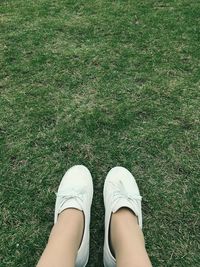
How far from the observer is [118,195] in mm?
2475

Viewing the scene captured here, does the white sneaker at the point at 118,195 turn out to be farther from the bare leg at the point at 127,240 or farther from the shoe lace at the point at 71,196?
the shoe lace at the point at 71,196

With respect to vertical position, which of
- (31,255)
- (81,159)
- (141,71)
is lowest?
(31,255)

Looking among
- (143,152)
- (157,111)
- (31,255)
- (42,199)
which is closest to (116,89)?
(157,111)

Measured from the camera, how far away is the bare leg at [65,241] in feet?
6.59

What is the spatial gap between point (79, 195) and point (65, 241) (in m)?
0.40

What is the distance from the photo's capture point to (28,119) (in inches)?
120

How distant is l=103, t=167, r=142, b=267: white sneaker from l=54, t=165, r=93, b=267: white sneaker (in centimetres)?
11

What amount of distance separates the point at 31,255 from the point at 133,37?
86.6 inches

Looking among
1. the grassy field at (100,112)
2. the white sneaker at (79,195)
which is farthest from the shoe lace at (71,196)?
the grassy field at (100,112)

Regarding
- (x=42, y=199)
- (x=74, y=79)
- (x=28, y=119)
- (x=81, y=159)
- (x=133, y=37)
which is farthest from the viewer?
(x=133, y=37)

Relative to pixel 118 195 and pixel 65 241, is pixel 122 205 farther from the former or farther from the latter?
pixel 65 241

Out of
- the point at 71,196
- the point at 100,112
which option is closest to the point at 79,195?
the point at 71,196

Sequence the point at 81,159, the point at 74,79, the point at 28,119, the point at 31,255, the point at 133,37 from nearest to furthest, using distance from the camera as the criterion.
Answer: the point at 31,255 < the point at 81,159 < the point at 28,119 < the point at 74,79 < the point at 133,37

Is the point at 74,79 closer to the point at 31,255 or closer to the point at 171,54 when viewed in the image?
the point at 171,54
